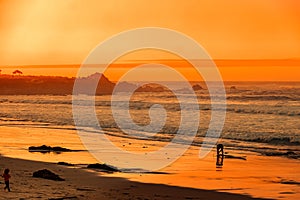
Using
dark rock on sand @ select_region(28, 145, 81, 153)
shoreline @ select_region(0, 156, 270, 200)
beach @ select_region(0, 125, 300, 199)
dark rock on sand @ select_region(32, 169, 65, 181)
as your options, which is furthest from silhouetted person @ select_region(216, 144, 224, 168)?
dark rock on sand @ select_region(32, 169, 65, 181)

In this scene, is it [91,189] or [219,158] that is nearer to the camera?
[91,189]

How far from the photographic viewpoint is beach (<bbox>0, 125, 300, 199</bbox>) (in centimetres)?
2034

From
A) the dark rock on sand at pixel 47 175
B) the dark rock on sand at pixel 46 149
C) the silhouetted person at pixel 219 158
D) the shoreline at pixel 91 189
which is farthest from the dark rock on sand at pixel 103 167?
the dark rock on sand at pixel 46 149

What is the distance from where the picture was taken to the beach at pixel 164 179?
2034 centimetres

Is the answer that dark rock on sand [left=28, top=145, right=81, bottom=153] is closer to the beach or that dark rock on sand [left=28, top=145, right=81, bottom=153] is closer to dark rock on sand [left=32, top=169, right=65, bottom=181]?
the beach

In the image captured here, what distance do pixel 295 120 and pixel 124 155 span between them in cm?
3542

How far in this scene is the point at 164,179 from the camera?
24.2 meters

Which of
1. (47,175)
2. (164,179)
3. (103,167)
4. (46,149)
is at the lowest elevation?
(47,175)

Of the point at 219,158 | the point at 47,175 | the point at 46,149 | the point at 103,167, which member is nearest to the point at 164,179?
the point at 103,167

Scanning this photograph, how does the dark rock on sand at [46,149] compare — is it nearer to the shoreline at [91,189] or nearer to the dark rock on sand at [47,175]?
the shoreline at [91,189]

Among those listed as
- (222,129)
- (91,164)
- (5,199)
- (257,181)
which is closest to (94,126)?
(222,129)

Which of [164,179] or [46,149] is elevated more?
[46,149]

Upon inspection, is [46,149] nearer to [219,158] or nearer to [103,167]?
[103,167]

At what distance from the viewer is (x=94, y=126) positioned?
58594mm
